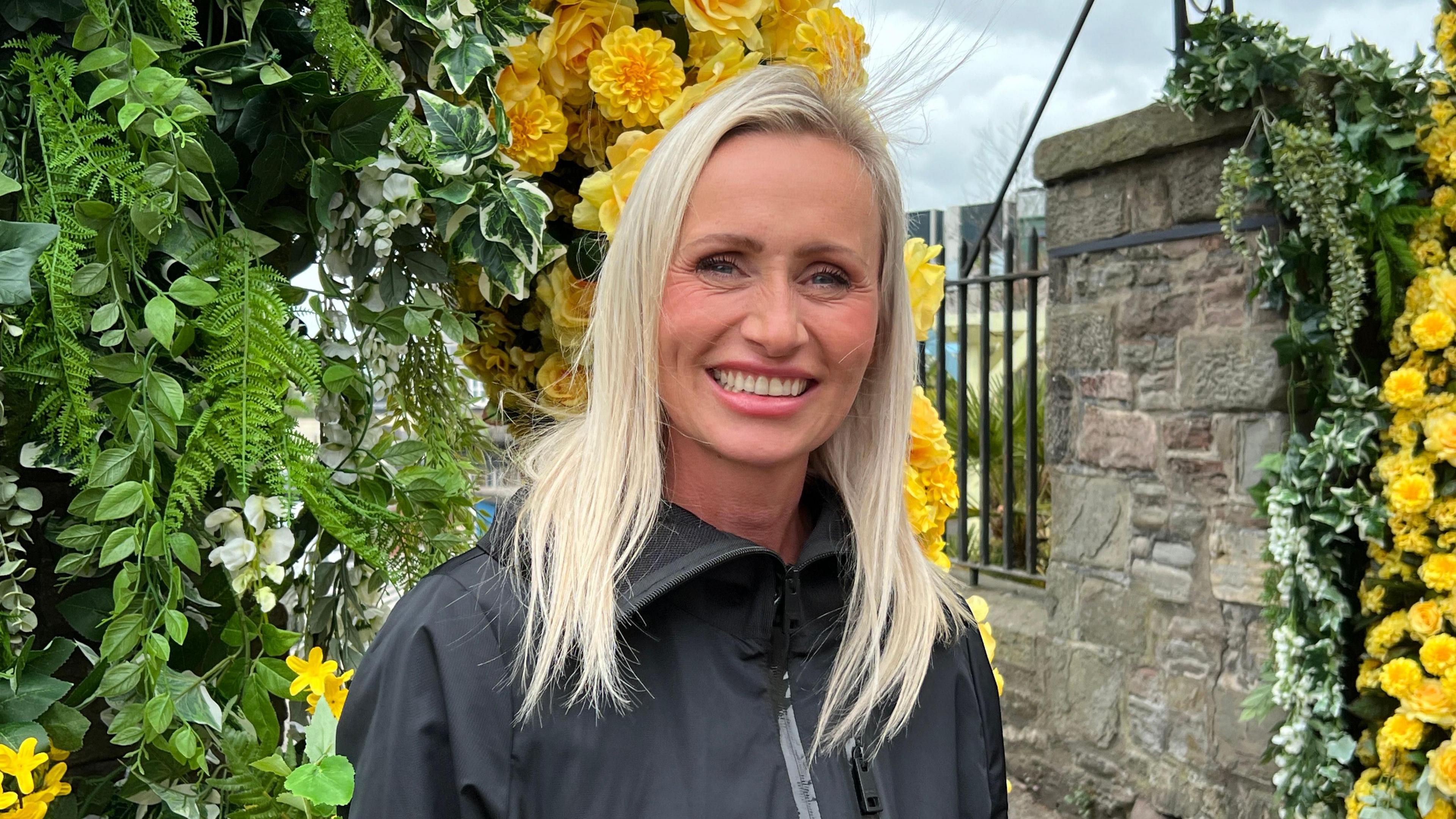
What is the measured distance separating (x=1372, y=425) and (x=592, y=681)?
2788 millimetres

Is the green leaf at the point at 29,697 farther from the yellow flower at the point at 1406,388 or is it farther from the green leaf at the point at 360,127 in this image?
the yellow flower at the point at 1406,388

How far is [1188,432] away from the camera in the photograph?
347 cm

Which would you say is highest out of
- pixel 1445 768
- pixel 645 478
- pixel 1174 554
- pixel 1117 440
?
pixel 645 478

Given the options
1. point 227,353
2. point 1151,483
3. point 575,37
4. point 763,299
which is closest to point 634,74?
point 575,37

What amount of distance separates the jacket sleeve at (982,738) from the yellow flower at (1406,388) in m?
2.10

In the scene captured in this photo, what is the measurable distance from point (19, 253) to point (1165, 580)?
3.46 m

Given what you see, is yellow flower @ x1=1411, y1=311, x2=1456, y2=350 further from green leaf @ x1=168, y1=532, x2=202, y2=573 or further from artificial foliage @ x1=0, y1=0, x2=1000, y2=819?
green leaf @ x1=168, y1=532, x2=202, y2=573

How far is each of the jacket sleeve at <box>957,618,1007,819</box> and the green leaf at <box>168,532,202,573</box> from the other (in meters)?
0.87

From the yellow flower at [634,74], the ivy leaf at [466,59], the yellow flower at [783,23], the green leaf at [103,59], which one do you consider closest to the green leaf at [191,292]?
the green leaf at [103,59]

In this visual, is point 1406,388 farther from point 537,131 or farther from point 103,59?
point 103,59

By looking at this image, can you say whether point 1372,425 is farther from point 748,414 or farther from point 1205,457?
point 748,414

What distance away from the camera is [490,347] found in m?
1.44

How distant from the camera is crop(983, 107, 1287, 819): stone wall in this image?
333cm

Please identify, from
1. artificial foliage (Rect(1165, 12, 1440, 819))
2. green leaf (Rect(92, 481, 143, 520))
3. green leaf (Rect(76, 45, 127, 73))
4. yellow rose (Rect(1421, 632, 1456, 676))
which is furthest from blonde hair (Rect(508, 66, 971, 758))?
artificial foliage (Rect(1165, 12, 1440, 819))
